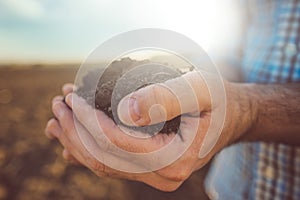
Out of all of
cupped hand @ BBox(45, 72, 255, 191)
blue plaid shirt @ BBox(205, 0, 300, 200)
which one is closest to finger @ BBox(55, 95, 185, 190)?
cupped hand @ BBox(45, 72, 255, 191)

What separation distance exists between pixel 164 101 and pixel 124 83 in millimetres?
231

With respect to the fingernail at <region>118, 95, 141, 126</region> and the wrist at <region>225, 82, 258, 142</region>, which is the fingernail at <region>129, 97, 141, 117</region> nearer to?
the fingernail at <region>118, 95, 141, 126</region>

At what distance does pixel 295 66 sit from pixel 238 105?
1.07ft

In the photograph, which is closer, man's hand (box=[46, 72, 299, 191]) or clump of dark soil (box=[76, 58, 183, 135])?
man's hand (box=[46, 72, 299, 191])

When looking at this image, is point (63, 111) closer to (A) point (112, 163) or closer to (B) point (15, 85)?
(A) point (112, 163)

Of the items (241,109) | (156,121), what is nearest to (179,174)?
(156,121)

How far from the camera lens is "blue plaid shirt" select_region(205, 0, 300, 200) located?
4.35 feet

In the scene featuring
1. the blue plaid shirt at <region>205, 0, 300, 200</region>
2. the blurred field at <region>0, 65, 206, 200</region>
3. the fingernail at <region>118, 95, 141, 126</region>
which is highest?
the fingernail at <region>118, 95, 141, 126</region>

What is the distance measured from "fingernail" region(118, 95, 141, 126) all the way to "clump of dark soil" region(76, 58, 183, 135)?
0.19ft

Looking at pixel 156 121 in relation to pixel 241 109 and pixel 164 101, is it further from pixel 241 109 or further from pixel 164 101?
pixel 241 109

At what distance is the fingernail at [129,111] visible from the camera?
36.3 inches

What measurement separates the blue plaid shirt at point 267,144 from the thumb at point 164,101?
472mm

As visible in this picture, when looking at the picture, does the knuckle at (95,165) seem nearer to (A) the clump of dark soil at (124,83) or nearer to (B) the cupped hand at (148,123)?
(B) the cupped hand at (148,123)

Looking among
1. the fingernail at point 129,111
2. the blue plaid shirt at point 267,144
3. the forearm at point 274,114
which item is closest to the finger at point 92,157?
the fingernail at point 129,111
